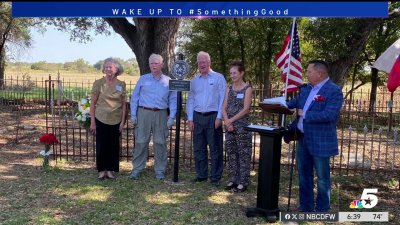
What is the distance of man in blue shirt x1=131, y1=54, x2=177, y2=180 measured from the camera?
6.05 meters

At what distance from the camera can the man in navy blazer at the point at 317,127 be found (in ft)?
14.6

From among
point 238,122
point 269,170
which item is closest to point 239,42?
point 238,122

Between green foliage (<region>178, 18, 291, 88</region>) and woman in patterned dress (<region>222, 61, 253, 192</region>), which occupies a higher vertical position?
green foliage (<region>178, 18, 291, 88</region>)

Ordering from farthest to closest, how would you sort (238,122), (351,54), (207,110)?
A: (351,54), (207,110), (238,122)

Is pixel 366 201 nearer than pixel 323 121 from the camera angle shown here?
No

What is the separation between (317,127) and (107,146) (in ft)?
10.3

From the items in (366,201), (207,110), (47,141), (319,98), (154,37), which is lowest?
(366,201)

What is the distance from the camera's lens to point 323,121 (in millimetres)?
4441

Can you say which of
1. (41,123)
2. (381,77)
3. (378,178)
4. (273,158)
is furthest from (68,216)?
(381,77)

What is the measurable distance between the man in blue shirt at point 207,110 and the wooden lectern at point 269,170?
1.15 metres
